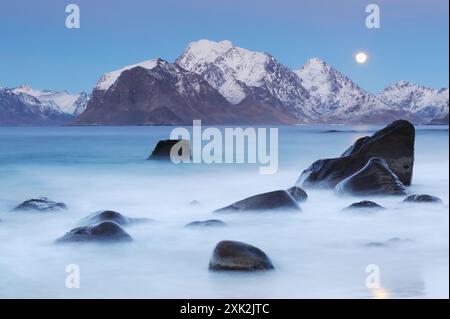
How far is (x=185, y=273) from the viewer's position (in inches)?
234

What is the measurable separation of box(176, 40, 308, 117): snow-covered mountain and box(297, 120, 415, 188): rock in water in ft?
6.70

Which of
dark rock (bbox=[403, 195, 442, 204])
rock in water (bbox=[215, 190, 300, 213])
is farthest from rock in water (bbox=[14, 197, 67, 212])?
dark rock (bbox=[403, 195, 442, 204])

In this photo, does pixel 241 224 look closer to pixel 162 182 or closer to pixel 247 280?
pixel 247 280

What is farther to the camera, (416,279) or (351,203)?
(351,203)

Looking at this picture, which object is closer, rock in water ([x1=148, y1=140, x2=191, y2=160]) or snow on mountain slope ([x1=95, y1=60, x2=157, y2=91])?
snow on mountain slope ([x1=95, y1=60, x2=157, y2=91])

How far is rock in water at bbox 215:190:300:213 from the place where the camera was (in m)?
7.69

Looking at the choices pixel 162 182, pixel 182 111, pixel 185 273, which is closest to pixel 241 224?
pixel 185 273

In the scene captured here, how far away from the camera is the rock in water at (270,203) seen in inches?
303

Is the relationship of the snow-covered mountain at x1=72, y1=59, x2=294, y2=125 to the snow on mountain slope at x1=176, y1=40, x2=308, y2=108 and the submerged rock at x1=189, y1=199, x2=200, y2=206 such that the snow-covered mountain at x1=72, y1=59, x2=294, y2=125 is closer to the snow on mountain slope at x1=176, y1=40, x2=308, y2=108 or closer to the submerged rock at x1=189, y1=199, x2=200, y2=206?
the snow on mountain slope at x1=176, y1=40, x2=308, y2=108

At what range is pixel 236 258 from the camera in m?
5.48

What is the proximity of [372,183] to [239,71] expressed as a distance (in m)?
4.62

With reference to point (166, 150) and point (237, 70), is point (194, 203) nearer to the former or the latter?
point (237, 70)

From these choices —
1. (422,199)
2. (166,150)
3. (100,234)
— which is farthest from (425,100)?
(100,234)
